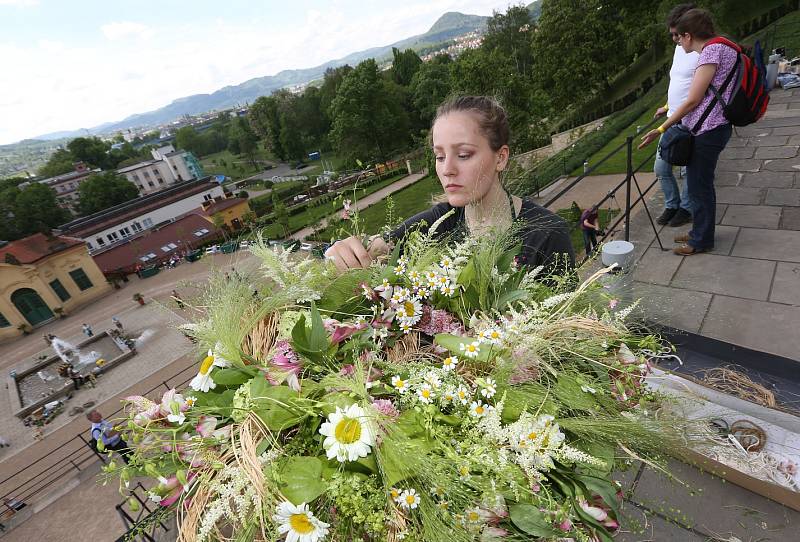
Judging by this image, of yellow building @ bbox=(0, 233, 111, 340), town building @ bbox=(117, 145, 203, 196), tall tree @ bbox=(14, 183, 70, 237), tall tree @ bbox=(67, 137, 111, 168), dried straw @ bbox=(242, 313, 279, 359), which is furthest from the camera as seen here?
tall tree @ bbox=(67, 137, 111, 168)

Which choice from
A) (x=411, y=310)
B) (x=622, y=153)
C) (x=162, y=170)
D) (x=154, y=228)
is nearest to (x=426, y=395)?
(x=411, y=310)

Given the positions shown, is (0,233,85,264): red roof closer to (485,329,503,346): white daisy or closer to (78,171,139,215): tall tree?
(78,171,139,215): tall tree

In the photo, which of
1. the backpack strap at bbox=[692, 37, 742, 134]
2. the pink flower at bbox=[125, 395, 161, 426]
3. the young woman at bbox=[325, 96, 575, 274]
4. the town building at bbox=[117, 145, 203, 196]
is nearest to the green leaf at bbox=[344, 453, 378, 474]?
the pink flower at bbox=[125, 395, 161, 426]

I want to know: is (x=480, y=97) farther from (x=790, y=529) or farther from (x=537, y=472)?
(x=790, y=529)

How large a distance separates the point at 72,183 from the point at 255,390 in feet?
257

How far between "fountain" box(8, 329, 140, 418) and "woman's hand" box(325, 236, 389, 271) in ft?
70.8

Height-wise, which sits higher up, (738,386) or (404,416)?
(404,416)

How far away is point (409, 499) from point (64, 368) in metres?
23.6

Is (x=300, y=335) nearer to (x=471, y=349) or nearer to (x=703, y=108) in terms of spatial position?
(x=471, y=349)

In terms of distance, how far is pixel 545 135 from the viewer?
74.0ft

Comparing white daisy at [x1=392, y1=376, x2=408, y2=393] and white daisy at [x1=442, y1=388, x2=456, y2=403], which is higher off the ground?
white daisy at [x1=392, y1=376, x2=408, y2=393]

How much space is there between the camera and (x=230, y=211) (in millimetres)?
36125

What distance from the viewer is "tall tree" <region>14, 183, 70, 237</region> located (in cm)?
4009

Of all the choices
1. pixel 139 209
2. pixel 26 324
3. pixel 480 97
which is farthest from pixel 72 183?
pixel 480 97
